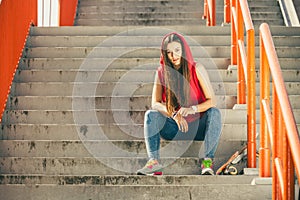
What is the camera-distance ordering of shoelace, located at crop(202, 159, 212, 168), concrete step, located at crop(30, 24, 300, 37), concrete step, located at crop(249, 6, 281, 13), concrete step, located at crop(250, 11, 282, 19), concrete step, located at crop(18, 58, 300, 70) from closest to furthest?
1. shoelace, located at crop(202, 159, 212, 168)
2. concrete step, located at crop(18, 58, 300, 70)
3. concrete step, located at crop(30, 24, 300, 37)
4. concrete step, located at crop(250, 11, 282, 19)
5. concrete step, located at crop(249, 6, 281, 13)

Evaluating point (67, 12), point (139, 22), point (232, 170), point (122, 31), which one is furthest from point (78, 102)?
point (139, 22)

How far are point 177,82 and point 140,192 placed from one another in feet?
3.55

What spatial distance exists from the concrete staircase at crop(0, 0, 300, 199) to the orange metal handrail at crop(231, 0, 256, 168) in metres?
0.22

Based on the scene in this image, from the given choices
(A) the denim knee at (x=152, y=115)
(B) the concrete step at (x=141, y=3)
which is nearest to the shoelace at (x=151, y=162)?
(A) the denim knee at (x=152, y=115)

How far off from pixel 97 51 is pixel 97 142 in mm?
1851

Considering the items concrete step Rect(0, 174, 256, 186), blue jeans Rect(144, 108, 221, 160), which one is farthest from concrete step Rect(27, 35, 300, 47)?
concrete step Rect(0, 174, 256, 186)

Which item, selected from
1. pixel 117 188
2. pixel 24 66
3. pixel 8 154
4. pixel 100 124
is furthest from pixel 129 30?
pixel 117 188

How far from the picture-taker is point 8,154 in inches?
261

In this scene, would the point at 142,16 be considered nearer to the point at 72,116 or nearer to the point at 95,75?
the point at 95,75

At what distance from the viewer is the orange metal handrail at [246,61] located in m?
6.28

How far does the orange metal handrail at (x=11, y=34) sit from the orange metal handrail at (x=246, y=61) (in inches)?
72.7

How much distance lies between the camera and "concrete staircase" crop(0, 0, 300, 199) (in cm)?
577

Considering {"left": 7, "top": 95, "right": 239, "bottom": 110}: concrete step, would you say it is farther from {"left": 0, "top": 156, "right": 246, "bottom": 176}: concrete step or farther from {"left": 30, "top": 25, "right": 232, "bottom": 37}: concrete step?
{"left": 30, "top": 25, "right": 232, "bottom": 37}: concrete step

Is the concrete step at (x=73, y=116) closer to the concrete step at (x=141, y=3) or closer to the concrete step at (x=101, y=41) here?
the concrete step at (x=101, y=41)
